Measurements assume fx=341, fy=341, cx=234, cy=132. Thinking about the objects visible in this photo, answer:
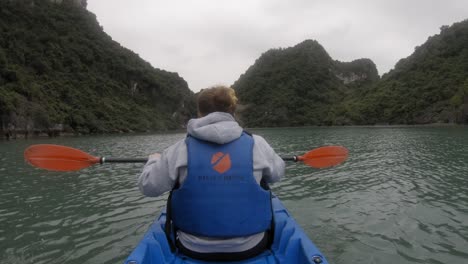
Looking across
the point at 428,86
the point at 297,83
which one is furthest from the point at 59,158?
the point at 297,83

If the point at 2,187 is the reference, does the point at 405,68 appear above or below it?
above

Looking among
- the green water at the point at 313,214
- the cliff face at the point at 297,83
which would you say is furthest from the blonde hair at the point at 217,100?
the cliff face at the point at 297,83

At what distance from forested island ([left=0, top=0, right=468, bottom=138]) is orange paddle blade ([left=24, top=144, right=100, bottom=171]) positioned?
48043mm

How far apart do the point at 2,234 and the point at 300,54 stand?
6386 inches

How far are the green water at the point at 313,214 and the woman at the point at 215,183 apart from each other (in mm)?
2713

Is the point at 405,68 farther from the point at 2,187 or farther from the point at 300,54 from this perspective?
the point at 2,187

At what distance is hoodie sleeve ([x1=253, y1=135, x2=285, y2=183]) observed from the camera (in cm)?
251

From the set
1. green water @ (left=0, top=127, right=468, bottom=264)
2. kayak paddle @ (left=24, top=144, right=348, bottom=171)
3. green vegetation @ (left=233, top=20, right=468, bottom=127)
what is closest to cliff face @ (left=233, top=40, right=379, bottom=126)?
green vegetation @ (left=233, top=20, right=468, bottom=127)

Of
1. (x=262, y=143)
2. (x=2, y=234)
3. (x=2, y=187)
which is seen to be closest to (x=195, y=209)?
(x=262, y=143)

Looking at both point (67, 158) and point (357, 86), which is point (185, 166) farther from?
point (357, 86)

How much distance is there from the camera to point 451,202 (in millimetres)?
7613

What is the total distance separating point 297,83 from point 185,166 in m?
146

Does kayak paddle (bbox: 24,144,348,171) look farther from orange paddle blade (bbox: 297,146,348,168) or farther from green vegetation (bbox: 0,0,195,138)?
green vegetation (bbox: 0,0,195,138)

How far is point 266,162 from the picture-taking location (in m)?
2.55
